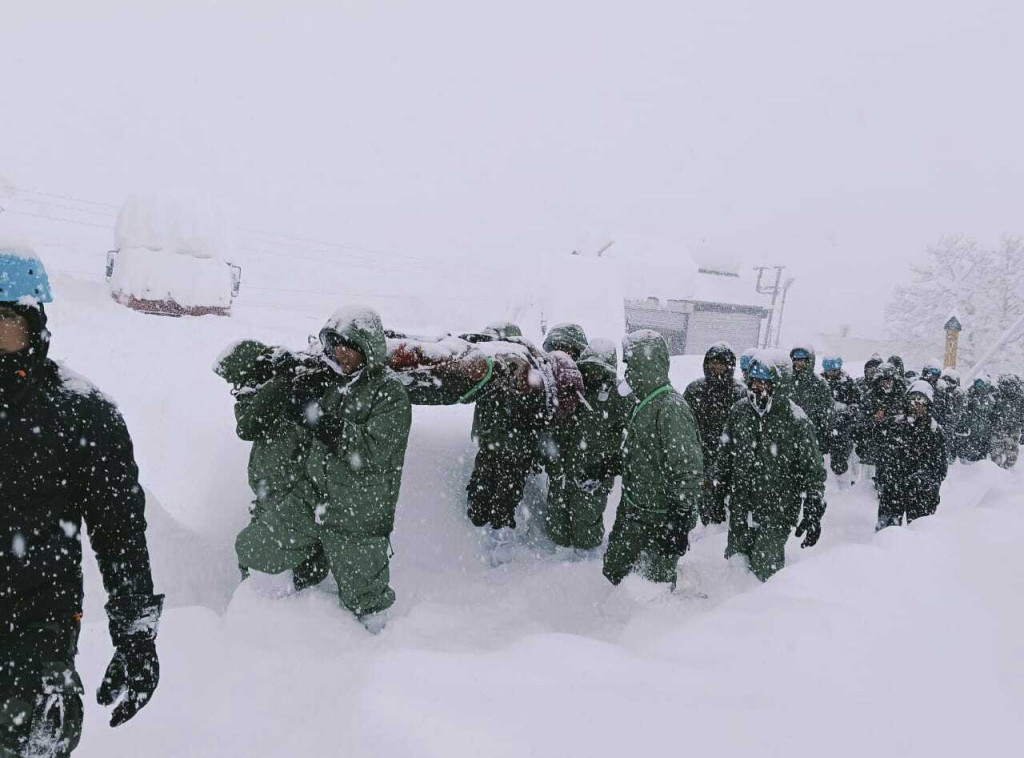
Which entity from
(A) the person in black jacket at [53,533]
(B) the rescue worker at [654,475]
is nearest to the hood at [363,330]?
(A) the person in black jacket at [53,533]

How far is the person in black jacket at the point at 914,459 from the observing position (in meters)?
5.43

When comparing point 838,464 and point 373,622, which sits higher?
point 373,622

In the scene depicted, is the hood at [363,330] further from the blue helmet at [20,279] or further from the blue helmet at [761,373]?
the blue helmet at [761,373]

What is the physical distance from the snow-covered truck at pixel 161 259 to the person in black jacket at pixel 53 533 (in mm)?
8108

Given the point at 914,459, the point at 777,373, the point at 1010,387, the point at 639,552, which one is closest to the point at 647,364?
the point at 777,373

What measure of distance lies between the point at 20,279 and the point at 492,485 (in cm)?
341

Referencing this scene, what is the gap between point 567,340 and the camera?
520cm

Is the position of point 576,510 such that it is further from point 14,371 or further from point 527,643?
point 14,371

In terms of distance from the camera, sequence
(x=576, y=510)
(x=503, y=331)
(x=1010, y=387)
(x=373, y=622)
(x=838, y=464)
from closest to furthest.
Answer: (x=373, y=622) → (x=576, y=510) → (x=503, y=331) → (x=838, y=464) → (x=1010, y=387)

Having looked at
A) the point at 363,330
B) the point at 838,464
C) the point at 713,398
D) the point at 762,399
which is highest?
the point at 363,330

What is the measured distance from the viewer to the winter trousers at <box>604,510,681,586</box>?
415 centimetres

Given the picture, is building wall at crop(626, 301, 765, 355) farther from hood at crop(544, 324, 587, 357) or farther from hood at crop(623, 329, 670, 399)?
hood at crop(623, 329, 670, 399)

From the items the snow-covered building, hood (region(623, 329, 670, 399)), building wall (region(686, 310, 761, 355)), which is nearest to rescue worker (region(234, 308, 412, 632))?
hood (region(623, 329, 670, 399))

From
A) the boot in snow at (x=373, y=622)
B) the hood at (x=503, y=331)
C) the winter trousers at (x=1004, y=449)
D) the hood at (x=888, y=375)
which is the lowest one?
the winter trousers at (x=1004, y=449)
